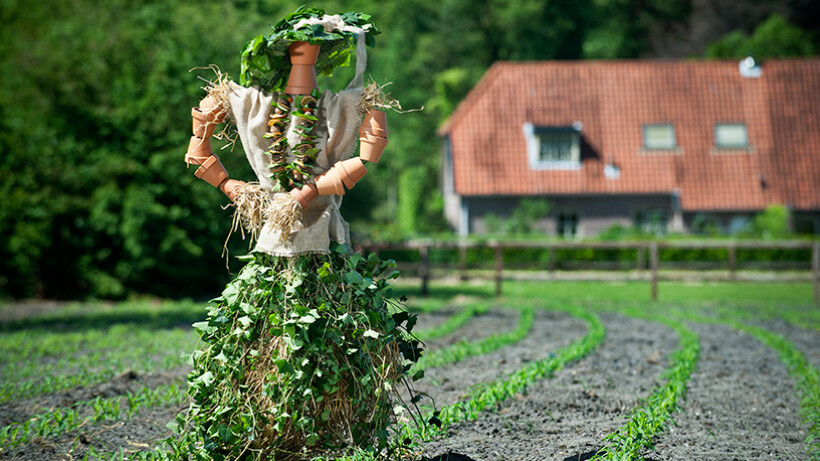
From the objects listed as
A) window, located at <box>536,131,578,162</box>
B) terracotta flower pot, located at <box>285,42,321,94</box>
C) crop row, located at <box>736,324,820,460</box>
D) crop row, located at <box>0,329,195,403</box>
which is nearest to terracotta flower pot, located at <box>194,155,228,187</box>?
terracotta flower pot, located at <box>285,42,321,94</box>

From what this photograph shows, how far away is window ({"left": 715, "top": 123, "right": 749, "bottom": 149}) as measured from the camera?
2581cm

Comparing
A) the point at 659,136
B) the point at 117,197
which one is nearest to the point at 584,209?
the point at 659,136

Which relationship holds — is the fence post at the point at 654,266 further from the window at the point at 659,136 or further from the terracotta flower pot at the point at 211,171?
the terracotta flower pot at the point at 211,171

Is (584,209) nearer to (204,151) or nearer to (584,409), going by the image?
(584,409)

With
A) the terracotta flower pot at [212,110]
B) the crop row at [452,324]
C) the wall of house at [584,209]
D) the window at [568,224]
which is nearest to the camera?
the terracotta flower pot at [212,110]

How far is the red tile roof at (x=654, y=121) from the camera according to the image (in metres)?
25.0

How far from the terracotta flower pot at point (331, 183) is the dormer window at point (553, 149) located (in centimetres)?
2218

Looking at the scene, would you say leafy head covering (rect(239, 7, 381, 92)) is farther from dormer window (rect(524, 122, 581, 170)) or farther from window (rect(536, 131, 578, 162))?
window (rect(536, 131, 578, 162))

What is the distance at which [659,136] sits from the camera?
1016 inches

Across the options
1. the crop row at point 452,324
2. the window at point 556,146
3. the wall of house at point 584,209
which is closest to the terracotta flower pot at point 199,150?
the crop row at point 452,324

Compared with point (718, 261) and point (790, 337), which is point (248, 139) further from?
point (718, 261)

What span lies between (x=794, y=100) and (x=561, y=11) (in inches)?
451

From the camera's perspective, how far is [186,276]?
13773 millimetres

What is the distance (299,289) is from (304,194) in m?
0.46
